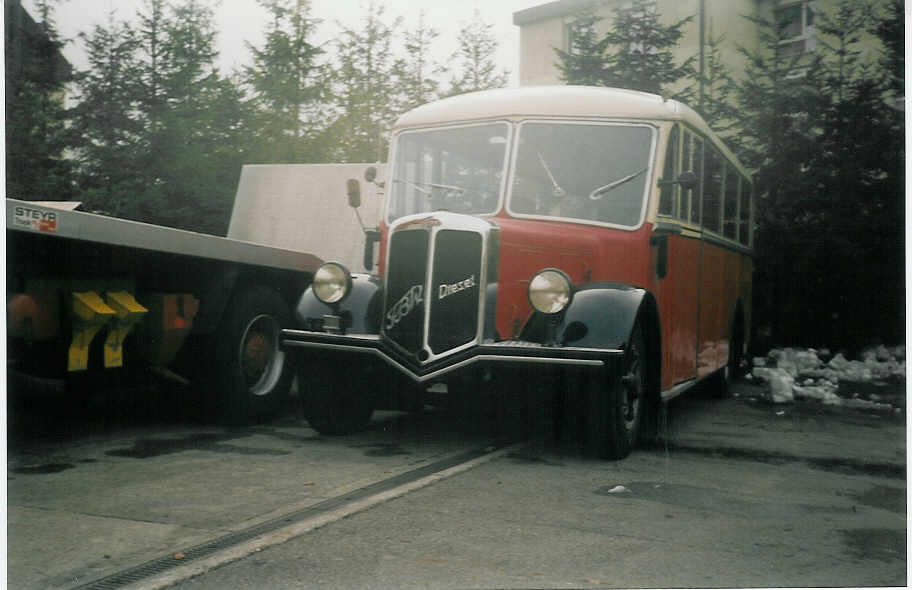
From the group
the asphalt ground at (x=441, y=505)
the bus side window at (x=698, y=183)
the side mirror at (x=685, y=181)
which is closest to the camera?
the asphalt ground at (x=441, y=505)

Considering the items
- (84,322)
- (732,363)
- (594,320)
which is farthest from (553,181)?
(732,363)

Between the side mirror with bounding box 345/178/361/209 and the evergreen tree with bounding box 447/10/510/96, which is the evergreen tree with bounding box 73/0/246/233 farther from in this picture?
the evergreen tree with bounding box 447/10/510/96

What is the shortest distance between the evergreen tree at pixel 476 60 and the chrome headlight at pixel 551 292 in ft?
4.35

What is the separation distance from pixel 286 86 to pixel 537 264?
6.21ft

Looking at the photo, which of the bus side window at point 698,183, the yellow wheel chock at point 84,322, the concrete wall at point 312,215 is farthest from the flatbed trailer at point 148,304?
the bus side window at point 698,183

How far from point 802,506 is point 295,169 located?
4.48 m

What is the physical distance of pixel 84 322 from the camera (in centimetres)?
571

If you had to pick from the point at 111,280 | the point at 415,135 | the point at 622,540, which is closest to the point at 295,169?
the point at 415,135

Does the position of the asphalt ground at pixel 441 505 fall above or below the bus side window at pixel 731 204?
below

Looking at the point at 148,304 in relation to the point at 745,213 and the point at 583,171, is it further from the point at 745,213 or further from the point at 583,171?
the point at 745,213

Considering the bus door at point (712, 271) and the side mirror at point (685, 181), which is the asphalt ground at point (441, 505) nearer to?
the bus door at point (712, 271)

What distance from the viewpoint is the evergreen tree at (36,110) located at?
473 centimetres

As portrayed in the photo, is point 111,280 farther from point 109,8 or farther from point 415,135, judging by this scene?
point 415,135

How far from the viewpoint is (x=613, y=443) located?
18.8 feet
